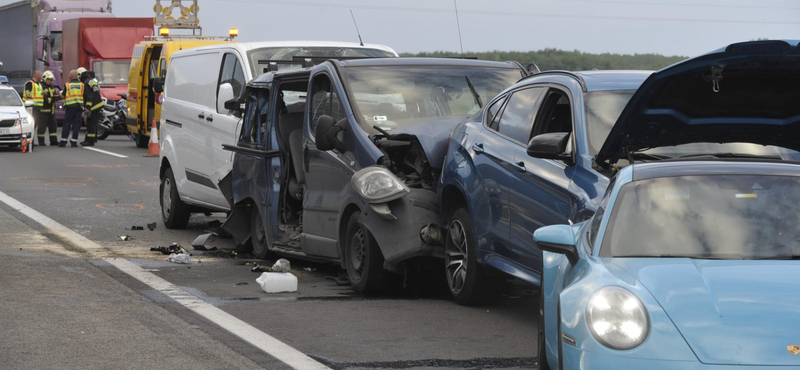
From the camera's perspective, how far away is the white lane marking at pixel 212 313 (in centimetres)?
699

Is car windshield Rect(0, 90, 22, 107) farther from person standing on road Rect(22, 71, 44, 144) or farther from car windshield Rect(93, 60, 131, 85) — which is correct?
car windshield Rect(93, 60, 131, 85)

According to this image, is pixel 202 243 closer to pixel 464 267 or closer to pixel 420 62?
pixel 420 62

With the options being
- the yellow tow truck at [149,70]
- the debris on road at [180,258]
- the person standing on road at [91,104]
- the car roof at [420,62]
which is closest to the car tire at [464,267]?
the car roof at [420,62]

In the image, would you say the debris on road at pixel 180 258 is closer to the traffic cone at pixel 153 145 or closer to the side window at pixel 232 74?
the side window at pixel 232 74

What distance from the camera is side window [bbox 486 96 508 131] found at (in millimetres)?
8719

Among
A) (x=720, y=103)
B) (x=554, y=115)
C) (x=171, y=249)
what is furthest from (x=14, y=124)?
(x=720, y=103)

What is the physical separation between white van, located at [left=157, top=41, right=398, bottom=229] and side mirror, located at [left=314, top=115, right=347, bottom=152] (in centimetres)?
294

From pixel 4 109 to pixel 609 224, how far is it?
25.2 meters

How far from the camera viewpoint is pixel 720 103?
7.08m

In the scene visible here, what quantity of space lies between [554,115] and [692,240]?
8.97 feet

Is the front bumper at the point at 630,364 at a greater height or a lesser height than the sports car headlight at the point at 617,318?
lesser

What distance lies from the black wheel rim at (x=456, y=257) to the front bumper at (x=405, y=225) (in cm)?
16

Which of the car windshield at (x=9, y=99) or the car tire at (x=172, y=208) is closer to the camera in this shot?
the car tire at (x=172, y=208)

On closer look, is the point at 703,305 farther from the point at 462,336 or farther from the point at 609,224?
the point at 462,336
